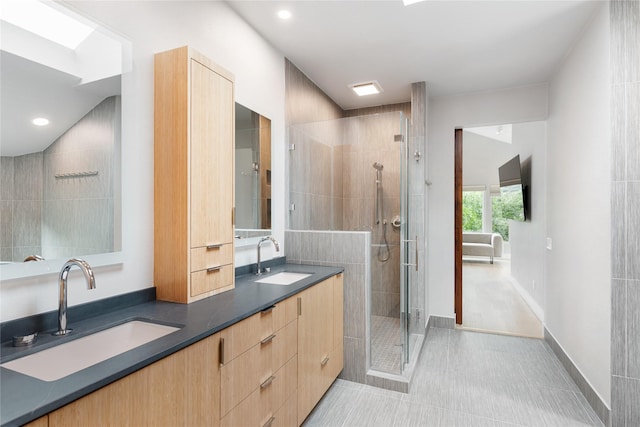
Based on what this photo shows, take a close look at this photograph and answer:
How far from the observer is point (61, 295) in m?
1.15

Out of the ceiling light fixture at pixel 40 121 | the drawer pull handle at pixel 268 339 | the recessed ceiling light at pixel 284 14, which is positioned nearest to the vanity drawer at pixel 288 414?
the drawer pull handle at pixel 268 339

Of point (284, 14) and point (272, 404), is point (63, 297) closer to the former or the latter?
point (272, 404)

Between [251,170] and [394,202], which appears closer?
[251,170]

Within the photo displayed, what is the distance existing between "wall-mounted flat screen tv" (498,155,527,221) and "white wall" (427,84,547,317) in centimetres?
130

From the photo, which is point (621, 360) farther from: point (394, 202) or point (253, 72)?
point (253, 72)

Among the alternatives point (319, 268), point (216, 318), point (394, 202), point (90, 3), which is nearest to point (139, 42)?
point (90, 3)

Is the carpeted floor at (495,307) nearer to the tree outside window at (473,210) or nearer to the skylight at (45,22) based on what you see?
the tree outside window at (473,210)

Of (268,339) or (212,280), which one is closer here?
(268,339)

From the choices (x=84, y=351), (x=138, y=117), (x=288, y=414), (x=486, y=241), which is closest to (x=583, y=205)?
(x=288, y=414)

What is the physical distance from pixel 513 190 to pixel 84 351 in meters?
5.27

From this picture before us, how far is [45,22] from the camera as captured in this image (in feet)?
3.89

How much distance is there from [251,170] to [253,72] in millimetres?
724

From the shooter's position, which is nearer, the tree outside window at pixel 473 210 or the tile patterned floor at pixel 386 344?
the tile patterned floor at pixel 386 344

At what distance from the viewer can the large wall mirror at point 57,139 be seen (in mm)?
1099
